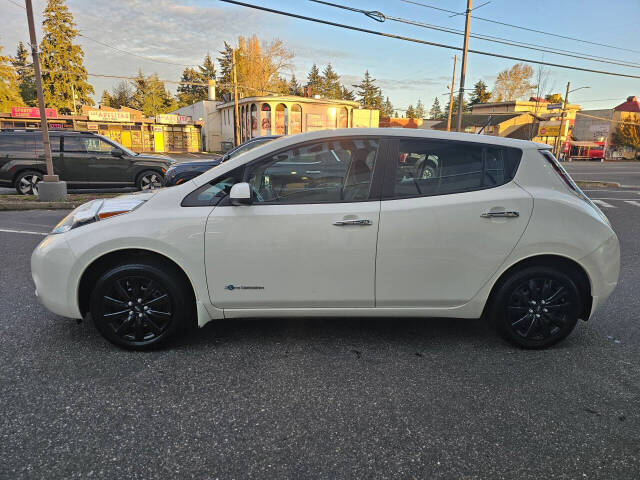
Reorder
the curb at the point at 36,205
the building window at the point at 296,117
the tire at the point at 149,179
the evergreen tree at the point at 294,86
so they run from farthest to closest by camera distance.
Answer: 1. the evergreen tree at the point at 294,86
2. the building window at the point at 296,117
3. the tire at the point at 149,179
4. the curb at the point at 36,205

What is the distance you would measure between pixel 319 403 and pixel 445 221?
151 centimetres

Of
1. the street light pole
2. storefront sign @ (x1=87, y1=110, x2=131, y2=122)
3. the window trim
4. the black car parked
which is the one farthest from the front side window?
storefront sign @ (x1=87, y1=110, x2=131, y2=122)

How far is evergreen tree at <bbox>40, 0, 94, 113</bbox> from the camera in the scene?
5697 cm

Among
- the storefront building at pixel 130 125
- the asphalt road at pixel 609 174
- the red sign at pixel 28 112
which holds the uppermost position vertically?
the red sign at pixel 28 112

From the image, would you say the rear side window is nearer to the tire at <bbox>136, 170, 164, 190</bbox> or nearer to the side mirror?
the side mirror

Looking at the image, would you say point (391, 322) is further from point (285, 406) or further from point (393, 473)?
point (393, 473)

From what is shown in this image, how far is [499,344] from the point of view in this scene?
3.44 metres

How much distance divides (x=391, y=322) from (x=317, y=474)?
1.99m

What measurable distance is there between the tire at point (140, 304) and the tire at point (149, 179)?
9.78 metres

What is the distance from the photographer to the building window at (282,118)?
3694 cm

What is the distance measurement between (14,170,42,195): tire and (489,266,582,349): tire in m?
12.4

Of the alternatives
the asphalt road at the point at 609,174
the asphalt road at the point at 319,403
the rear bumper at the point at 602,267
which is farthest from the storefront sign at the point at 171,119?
the rear bumper at the point at 602,267

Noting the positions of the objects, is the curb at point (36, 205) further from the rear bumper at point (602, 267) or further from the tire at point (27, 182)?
the rear bumper at point (602, 267)

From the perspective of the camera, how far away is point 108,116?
149 feet
